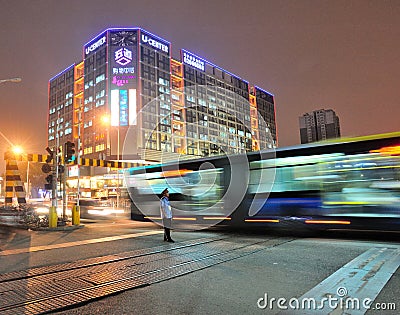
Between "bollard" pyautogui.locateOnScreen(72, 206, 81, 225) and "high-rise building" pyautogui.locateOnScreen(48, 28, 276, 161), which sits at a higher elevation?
"high-rise building" pyautogui.locateOnScreen(48, 28, 276, 161)

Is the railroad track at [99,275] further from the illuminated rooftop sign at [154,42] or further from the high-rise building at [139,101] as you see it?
the illuminated rooftop sign at [154,42]

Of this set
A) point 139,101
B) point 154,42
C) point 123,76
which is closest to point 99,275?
point 139,101

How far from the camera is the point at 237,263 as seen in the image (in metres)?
7.13

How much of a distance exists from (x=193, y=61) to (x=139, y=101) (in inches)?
965

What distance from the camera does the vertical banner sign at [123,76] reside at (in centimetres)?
6738

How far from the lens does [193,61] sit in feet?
280

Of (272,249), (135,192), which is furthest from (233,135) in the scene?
(272,249)

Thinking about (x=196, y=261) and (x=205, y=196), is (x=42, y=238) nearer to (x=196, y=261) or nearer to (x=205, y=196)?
(x=205, y=196)

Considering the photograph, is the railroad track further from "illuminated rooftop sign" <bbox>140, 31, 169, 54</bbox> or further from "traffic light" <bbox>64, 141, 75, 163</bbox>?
"illuminated rooftop sign" <bbox>140, 31, 169, 54</bbox>

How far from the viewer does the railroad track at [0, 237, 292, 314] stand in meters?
4.75

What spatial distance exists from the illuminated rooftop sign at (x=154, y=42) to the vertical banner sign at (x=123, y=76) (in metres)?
2.09
